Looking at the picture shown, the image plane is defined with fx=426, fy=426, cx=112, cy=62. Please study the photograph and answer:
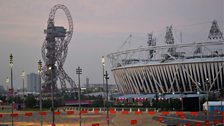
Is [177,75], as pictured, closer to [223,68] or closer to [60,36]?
[223,68]

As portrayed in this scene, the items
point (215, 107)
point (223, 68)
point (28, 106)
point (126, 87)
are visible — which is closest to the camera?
point (215, 107)

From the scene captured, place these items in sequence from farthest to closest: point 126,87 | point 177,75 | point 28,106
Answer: point 126,87
point 177,75
point 28,106

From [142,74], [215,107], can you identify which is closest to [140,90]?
[142,74]

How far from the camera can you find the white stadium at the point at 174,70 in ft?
466

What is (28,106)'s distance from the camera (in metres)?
118

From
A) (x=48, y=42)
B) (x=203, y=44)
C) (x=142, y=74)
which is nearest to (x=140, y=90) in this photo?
(x=142, y=74)

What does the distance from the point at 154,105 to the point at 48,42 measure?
7062 centimetres

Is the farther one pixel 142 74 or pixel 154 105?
pixel 142 74

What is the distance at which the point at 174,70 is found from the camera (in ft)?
485

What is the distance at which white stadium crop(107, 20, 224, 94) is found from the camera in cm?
14212

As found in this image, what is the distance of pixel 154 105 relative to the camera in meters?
100

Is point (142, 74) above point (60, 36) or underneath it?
underneath

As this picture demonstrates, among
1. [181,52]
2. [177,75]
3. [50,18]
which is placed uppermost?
[50,18]

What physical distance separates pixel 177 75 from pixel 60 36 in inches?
1868
